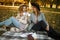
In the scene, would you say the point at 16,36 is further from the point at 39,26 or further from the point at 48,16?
the point at 48,16

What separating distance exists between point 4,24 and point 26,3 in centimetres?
38

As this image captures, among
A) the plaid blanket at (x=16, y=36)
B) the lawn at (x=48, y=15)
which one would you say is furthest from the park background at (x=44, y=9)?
the plaid blanket at (x=16, y=36)

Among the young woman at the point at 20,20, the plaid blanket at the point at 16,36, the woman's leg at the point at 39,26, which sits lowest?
the plaid blanket at the point at 16,36

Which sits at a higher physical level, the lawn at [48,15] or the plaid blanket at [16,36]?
the lawn at [48,15]

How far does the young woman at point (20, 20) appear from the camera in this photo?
1.78 meters

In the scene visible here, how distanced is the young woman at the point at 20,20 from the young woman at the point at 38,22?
0.08m

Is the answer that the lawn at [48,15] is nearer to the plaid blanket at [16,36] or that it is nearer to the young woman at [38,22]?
the young woman at [38,22]

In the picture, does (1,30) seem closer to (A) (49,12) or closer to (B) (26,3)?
(B) (26,3)

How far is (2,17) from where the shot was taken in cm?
182

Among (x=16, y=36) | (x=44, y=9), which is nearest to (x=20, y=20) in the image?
(x=16, y=36)

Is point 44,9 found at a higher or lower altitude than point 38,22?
higher

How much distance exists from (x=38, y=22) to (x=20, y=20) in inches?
9.2

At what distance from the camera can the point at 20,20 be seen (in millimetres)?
1837

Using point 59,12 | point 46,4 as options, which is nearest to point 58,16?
point 59,12
